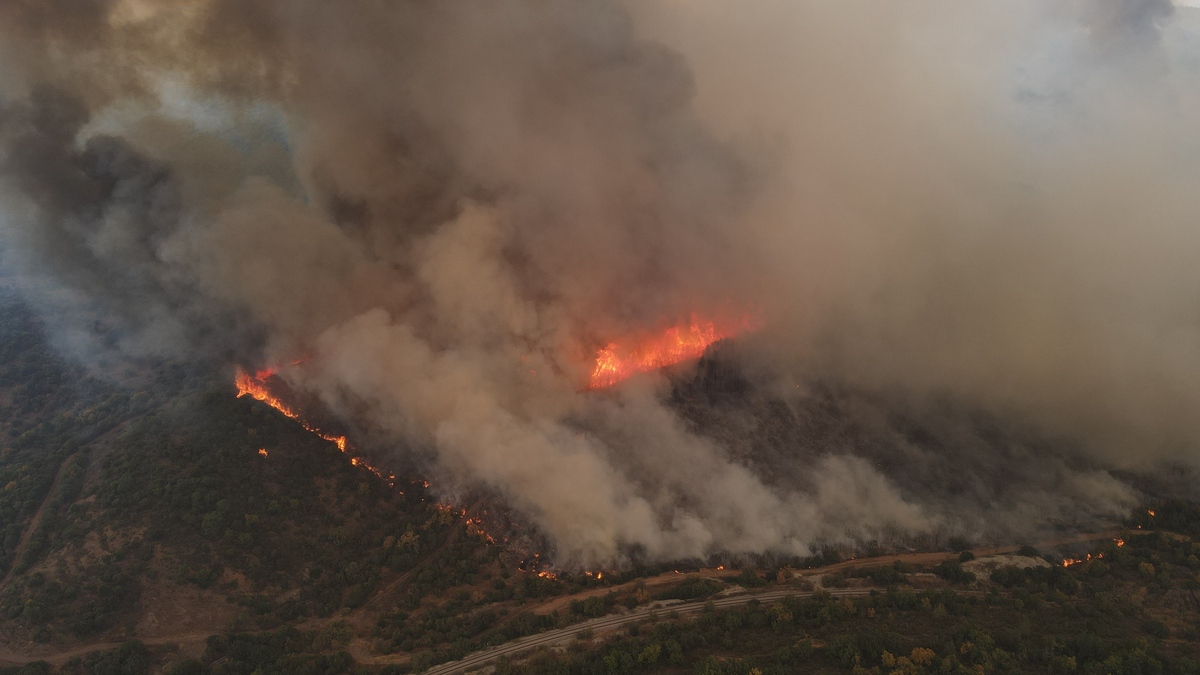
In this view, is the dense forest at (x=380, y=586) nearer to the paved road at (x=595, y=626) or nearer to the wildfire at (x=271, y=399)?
the paved road at (x=595, y=626)

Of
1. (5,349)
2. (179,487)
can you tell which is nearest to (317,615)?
(179,487)

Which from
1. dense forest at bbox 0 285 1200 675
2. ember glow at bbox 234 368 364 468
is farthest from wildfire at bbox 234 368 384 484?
dense forest at bbox 0 285 1200 675

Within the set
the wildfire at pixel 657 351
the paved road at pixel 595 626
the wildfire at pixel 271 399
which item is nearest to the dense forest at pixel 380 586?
the paved road at pixel 595 626

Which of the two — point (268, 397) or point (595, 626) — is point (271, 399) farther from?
point (595, 626)

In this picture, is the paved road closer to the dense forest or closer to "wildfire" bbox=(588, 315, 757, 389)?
the dense forest

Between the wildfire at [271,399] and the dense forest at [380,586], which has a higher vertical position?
the wildfire at [271,399]
